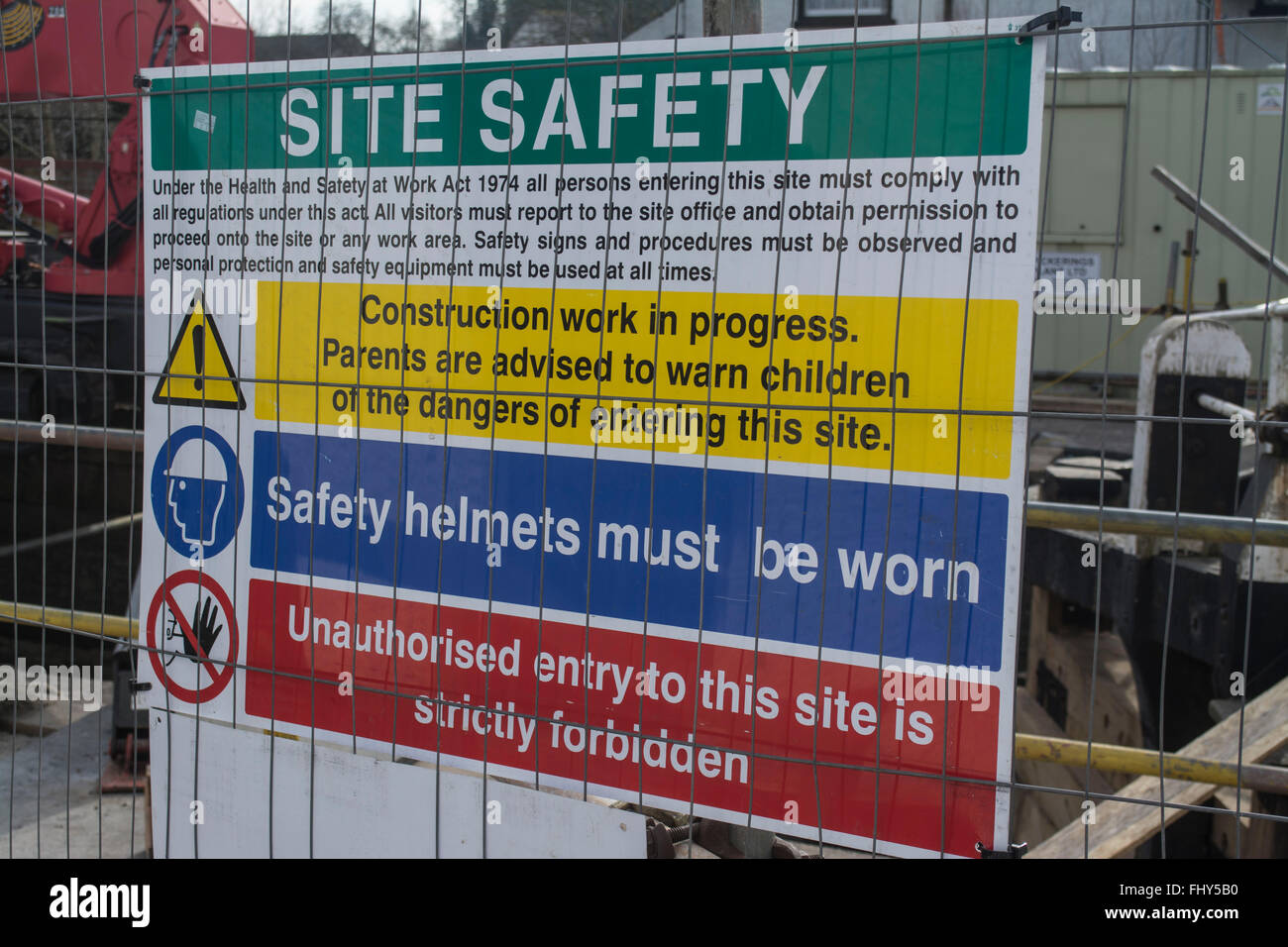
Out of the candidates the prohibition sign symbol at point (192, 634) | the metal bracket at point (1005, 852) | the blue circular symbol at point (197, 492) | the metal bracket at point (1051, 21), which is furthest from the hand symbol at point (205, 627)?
the metal bracket at point (1051, 21)

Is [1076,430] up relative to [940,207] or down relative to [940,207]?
down

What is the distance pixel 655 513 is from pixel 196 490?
1189mm

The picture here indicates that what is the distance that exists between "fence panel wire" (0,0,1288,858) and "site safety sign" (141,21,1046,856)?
0.02 meters

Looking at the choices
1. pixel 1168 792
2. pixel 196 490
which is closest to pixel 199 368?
pixel 196 490

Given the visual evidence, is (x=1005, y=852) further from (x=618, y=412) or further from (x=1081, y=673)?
(x=1081, y=673)

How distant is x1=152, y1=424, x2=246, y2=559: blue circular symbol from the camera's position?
2602 mm

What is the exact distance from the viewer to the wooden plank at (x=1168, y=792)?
2.80m

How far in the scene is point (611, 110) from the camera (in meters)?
2.19

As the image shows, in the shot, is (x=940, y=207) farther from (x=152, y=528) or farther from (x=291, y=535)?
(x=152, y=528)

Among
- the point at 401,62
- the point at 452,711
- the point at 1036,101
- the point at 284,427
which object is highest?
the point at 401,62

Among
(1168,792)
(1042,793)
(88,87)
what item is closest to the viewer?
(1168,792)

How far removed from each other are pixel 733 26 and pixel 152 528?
1.80 meters
